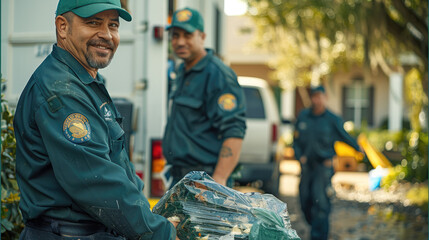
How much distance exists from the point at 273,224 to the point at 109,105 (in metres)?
0.78

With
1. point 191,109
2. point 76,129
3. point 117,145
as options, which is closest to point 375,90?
point 191,109

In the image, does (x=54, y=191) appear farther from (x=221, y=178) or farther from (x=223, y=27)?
(x=223, y=27)

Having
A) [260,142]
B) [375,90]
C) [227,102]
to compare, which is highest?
[227,102]

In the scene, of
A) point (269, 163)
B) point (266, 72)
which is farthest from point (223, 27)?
point (266, 72)

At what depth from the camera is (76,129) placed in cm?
192

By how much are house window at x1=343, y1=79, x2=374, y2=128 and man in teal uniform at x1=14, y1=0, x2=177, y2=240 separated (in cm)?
2160

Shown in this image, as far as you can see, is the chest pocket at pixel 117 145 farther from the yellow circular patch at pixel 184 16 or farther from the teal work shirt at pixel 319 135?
the teal work shirt at pixel 319 135

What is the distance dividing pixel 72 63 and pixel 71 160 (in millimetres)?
410

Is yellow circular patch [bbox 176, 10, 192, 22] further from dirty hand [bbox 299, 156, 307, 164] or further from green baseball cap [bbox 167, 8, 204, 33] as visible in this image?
dirty hand [bbox 299, 156, 307, 164]

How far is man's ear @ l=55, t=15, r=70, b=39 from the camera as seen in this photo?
213 centimetres

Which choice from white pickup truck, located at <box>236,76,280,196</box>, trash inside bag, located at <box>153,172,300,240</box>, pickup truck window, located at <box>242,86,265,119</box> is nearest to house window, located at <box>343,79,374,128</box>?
white pickup truck, located at <box>236,76,280,196</box>

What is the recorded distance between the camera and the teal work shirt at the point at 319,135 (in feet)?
23.5

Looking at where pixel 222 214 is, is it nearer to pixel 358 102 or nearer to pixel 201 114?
pixel 201 114

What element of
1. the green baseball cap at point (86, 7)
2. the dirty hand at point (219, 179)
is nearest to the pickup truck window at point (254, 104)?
the dirty hand at point (219, 179)
